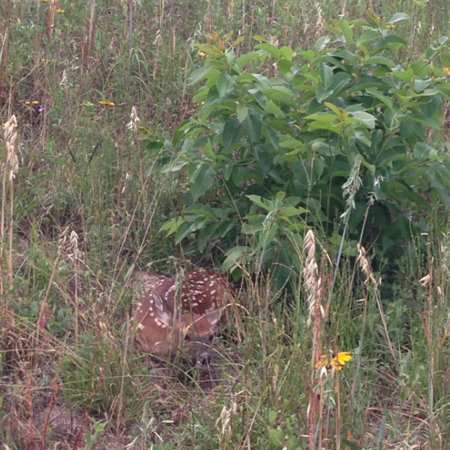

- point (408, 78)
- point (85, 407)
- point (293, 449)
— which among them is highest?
point (408, 78)

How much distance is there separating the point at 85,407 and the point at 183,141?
5.14 feet

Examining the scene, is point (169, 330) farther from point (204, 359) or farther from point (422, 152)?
point (422, 152)

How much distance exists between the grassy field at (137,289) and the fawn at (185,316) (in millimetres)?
91

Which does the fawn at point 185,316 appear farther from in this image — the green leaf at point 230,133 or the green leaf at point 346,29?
the green leaf at point 346,29

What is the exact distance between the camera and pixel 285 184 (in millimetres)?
3760

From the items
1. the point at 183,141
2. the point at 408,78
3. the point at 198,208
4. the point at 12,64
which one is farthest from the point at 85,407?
the point at 12,64

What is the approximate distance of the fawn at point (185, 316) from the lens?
3.28m

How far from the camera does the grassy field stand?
8.48 feet

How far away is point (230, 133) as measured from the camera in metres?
3.61

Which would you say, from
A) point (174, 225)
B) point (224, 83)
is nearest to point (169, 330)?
point (174, 225)

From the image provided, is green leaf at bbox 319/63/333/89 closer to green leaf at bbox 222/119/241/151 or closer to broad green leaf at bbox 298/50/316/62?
broad green leaf at bbox 298/50/316/62

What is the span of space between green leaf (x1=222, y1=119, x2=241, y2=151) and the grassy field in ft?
1.53

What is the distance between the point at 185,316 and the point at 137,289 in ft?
0.91

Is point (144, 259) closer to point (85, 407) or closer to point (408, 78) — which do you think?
point (85, 407)
